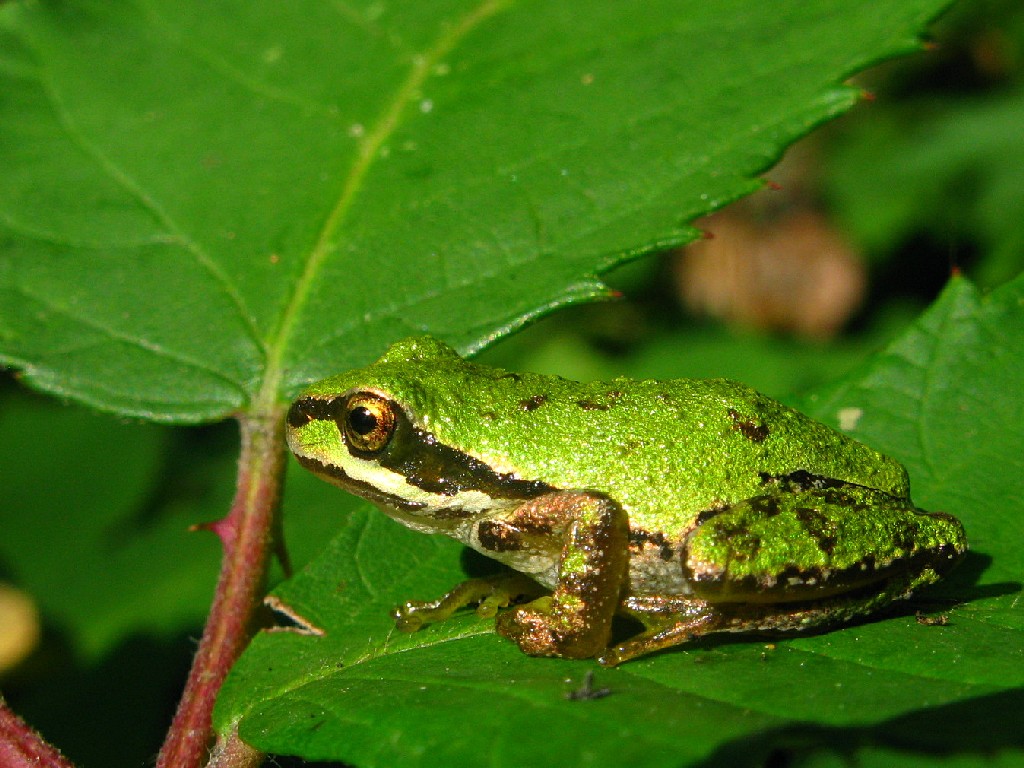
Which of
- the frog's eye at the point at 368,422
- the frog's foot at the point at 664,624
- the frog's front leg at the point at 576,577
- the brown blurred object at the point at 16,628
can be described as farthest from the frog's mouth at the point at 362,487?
the brown blurred object at the point at 16,628

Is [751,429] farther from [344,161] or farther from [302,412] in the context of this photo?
[344,161]

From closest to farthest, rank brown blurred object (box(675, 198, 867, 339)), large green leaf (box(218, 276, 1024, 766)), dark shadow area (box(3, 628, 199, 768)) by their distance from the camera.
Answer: large green leaf (box(218, 276, 1024, 766)), dark shadow area (box(3, 628, 199, 768)), brown blurred object (box(675, 198, 867, 339))

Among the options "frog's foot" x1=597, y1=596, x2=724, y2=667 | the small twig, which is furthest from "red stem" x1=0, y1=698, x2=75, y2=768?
"frog's foot" x1=597, y1=596, x2=724, y2=667

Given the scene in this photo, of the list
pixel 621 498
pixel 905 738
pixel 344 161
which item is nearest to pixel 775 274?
pixel 344 161

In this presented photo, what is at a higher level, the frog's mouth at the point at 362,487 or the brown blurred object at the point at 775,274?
the brown blurred object at the point at 775,274

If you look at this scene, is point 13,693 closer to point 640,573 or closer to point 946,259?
point 640,573

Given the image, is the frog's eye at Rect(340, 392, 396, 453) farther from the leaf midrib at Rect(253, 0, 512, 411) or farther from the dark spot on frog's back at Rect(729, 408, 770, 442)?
the dark spot on frog's back at Rect(729, 408, 770, 442)

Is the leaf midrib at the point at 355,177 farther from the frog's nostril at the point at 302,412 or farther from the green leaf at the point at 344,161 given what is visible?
the frog's nostril at the point at 302,412
